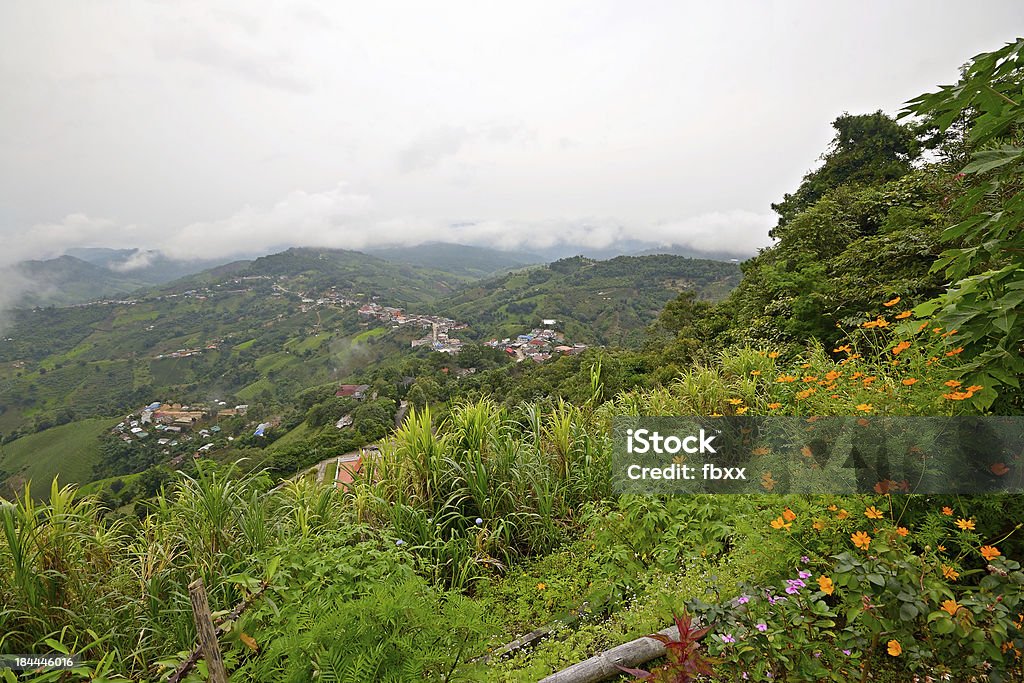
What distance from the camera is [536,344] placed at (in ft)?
177

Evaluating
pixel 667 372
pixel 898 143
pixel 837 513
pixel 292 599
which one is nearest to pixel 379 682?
pixel 292 599

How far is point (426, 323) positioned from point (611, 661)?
74.1m

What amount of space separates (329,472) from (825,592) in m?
3.12

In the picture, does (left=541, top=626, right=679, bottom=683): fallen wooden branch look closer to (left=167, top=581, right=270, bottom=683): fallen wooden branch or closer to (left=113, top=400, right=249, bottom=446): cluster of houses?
(left=167, top=581, right=270, bottom=683): fallen wooden branch

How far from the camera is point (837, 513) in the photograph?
1.79 meters

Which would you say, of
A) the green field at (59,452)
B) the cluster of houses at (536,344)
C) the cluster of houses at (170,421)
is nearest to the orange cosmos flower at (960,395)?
the cluster of houses at (170,421)

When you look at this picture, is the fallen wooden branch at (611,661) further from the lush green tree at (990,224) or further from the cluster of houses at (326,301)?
the cluster of houses at (326,301)

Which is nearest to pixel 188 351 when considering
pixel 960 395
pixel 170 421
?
pixel 170 421

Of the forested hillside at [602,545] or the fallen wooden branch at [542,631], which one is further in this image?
the fallen wooden branch at [542,631]

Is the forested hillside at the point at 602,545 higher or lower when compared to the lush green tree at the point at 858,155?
lower

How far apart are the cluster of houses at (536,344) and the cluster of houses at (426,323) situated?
611cm

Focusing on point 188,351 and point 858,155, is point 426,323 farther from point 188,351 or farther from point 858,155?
point 858,155

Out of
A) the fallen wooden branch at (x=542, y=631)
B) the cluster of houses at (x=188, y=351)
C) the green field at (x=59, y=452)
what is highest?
the fallen wooden branch at (x=542, y=631)

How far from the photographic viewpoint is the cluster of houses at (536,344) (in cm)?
4872
